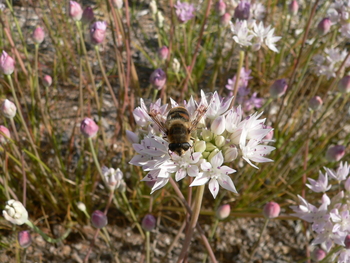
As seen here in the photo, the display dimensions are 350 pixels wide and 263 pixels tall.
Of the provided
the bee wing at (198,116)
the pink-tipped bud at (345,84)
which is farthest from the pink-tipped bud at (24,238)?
the pink-tipped bud at (345,84)

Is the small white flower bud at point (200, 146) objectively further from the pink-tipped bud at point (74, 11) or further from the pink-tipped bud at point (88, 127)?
the pink-tipped bud at point (74, 11)

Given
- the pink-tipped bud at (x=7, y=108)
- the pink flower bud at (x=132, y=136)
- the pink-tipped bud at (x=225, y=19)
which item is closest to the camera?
the pink flower bud at (x=132, y=136)

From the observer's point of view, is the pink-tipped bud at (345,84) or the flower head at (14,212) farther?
the pink-tipped bud at (345,84)

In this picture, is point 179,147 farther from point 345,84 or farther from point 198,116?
point 345,84

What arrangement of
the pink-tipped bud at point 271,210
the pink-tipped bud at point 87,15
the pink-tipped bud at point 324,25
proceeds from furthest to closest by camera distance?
the pink-tipped bud at point 324,25, the pink-tipped bud at point 87,15, the pink-tipped bud at point 271,210

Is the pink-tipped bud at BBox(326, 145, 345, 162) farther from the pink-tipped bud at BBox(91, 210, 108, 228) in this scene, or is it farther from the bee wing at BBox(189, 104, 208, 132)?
the pink-tipped bud at BBox(91, 210, 108, 228)

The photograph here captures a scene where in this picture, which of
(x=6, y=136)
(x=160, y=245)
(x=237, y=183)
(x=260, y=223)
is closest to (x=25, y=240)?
(x=6, y=136)

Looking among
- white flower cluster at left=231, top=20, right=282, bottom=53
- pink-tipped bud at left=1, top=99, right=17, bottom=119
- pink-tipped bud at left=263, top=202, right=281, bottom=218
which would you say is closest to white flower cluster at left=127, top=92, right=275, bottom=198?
pink-tipped bud at left=263, top=202, right=281, bottom=218

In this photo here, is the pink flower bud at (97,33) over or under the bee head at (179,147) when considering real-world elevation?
over
